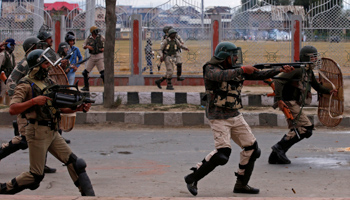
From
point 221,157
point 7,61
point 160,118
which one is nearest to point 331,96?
point 221,157

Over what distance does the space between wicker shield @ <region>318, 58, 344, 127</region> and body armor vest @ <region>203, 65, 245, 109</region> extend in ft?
6.29

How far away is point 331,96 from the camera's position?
699cm

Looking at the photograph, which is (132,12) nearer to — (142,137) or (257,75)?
(142,137)

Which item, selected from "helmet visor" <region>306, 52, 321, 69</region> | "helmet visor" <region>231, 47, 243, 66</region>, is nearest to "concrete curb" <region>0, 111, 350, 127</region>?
"helmet visor" <region>306, 52, 321, 69</region>

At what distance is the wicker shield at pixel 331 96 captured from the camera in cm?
692

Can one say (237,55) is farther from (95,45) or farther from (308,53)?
(95,45)

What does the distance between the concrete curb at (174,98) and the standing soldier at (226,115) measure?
19.9 ft

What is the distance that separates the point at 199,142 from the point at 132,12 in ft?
26.5

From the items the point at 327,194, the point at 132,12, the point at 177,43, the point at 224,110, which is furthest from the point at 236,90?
the point at 132,12

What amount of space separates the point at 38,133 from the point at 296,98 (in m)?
3.55

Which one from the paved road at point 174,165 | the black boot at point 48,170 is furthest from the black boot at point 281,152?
the black boot at point 48,170

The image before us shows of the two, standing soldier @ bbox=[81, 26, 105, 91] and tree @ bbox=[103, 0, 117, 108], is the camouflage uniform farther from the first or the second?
tree @ bbox=[103, 0, 117, 108]

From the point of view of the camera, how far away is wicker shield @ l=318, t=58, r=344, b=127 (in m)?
6.92

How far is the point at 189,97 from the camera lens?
11.8m
